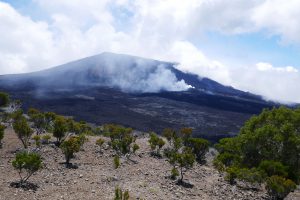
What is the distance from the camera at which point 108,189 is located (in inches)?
572

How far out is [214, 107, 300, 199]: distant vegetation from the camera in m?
17.8

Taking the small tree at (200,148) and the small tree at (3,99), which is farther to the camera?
the small tree at (3,99)

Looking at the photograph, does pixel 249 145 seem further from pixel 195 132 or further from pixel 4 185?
pixel 195 132

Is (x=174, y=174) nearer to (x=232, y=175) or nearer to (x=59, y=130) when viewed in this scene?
(x=232, y=175)

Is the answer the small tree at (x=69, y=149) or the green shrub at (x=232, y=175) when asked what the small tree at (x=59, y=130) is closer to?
the small tree at (x=69, y=149)

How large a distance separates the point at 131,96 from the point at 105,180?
234 ft

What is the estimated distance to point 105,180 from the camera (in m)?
15.7

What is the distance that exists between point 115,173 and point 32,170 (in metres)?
3.79

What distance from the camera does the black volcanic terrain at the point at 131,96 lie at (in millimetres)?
59656

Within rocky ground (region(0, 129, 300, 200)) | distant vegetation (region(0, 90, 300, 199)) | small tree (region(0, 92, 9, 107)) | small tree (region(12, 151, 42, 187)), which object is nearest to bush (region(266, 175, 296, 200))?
distant vegetation (region(0, 90, 300, 199))

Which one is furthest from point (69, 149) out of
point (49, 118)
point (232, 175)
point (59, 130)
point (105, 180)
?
point (49, 118)

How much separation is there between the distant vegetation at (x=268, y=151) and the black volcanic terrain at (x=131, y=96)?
2874 centimetres

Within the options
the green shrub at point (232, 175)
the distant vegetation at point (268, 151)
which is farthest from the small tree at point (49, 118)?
the green shrub at point (232, 175)

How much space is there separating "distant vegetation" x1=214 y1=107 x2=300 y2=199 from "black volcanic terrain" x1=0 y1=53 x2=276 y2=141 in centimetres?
2874
